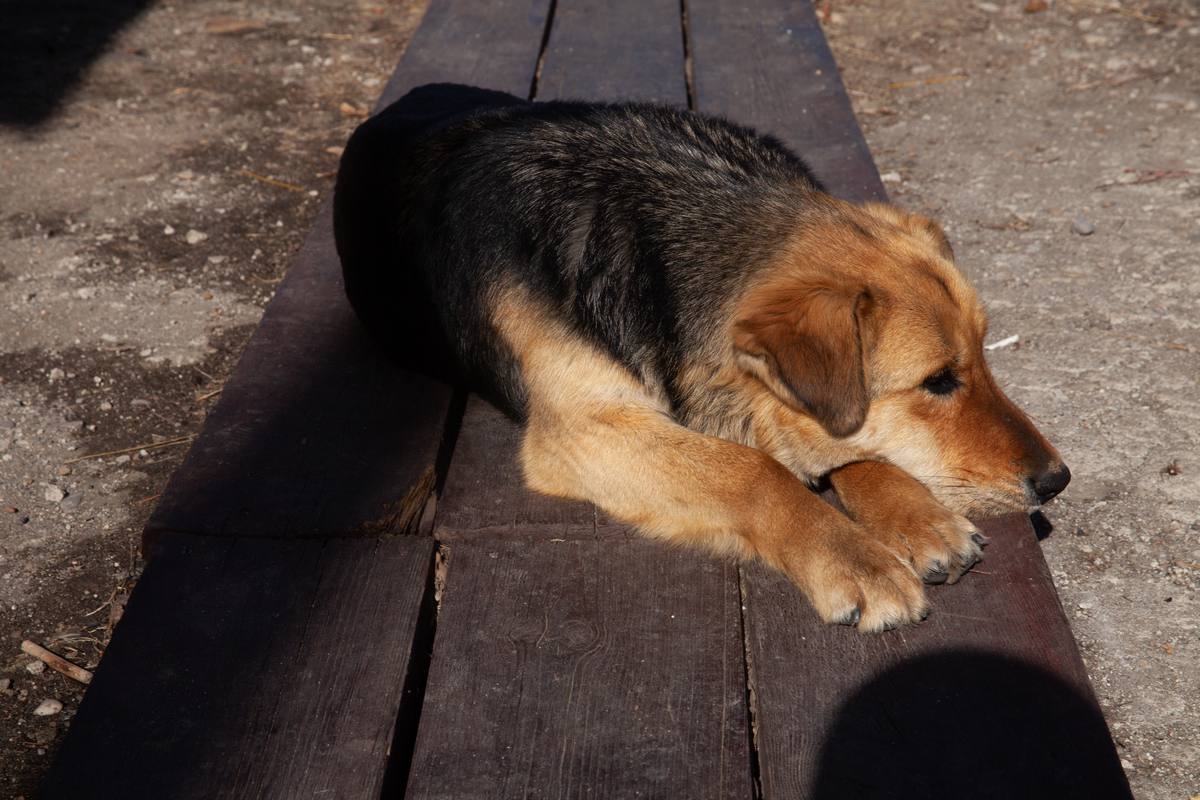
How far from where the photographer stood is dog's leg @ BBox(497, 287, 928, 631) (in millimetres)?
2771

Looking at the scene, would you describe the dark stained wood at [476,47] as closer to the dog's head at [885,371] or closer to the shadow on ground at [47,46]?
the shadow on ground at [47,46]

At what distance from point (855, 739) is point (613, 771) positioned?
0.53m

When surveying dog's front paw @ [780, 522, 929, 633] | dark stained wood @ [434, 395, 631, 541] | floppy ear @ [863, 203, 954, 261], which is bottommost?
dark stained wood @ [434, 395, 631, 541]

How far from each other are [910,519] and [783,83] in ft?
10.8

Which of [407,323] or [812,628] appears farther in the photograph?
[407,323]

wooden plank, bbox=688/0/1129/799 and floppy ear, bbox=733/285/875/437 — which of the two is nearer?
wooden plank, bbox=688/0/1129/799

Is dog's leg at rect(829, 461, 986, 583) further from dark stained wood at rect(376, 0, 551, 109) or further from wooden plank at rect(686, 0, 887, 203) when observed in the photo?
dark stained wood at rect(376, 0, 551, 109)

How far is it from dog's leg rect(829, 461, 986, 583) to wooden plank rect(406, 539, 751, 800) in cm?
48

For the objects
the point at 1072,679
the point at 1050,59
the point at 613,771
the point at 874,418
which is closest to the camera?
the point at 613,771

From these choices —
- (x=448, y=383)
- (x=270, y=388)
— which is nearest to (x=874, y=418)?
(x=448, y=383)

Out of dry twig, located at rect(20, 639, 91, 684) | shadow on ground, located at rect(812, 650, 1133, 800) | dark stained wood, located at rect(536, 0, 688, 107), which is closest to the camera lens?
shadow on ground, located at rect(812, 650, 1133, 800)

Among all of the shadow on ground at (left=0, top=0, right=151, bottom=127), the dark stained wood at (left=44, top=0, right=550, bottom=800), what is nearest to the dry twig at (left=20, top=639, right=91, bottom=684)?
the dark stained wood at (left=44, top=0, right=550, bottom=800)

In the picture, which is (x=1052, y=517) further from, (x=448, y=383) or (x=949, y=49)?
(x=949, y=49)

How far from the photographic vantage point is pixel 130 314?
16.5 feet
